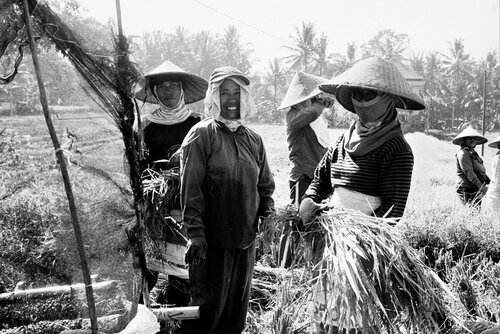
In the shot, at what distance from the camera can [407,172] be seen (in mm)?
2107

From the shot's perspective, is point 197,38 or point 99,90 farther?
point 197,38

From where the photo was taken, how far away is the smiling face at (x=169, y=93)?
3.57 m

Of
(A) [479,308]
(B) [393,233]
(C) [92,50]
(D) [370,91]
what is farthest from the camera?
(A) [479,308]

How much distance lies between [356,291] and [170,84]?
2.45 metres

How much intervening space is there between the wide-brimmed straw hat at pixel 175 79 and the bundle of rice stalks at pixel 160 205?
A: 0.69 metres

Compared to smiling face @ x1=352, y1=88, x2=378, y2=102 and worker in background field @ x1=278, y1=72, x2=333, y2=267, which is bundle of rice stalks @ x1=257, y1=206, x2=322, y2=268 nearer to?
smiling face @ x1=352, y1=88, x2=378, y2=102

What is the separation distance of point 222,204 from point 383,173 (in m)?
0.91

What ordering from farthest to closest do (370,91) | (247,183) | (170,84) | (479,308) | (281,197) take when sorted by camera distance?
1. (281,197)
2. (170,84)
3. (479,308)
4. (247,183)
5. (370,91)

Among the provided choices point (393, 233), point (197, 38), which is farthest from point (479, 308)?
point (197, 38)

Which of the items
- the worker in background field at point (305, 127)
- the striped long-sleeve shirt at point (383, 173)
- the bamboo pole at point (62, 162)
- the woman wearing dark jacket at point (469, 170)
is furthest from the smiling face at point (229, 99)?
the woman wearing dark jacket at point (469, 170)

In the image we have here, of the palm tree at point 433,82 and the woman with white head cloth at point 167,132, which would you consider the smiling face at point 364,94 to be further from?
the palm tree at point 433,82

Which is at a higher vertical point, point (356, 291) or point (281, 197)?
point (356, 291)

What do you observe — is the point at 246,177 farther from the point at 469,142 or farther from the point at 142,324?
the point at 469,142

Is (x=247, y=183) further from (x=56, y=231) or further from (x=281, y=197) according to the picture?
(x=281, y=197)
